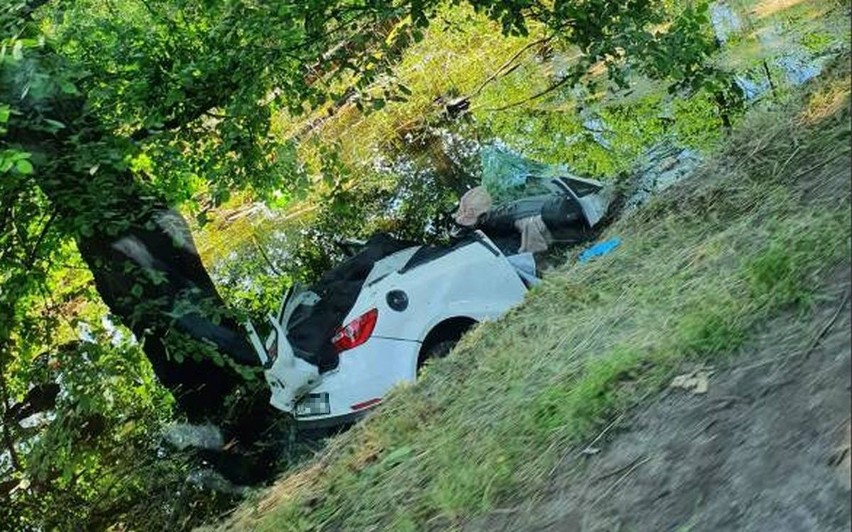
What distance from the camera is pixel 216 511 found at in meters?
10.2

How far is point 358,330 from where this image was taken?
9.12 m

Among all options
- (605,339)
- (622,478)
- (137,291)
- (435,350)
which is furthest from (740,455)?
(435,350)

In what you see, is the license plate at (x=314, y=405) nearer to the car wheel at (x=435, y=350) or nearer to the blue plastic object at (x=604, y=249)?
the car wheel at (x=435, y=350)

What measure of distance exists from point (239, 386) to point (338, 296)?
1614 millimetres

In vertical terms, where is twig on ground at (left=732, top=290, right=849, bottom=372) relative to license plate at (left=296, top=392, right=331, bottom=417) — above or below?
above

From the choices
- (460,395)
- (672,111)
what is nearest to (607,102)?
(672,111)

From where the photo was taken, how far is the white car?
9117mm

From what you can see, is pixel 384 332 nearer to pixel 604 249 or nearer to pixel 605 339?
pixel 604 249

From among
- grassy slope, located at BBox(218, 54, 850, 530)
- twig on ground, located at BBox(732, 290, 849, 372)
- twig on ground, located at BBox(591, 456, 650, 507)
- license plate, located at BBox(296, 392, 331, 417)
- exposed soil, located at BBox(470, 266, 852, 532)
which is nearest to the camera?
exposed soil, located at BBox(470, 266, 852, 532)

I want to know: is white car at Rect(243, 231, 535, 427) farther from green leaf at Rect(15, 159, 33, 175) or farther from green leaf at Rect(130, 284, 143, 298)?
green leaf at Rect(15, 159, 33, 175)

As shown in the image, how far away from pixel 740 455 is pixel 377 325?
20.9 ft

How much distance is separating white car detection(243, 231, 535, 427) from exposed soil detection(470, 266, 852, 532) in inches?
216

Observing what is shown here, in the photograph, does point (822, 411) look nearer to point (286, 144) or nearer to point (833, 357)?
point (833, 357)

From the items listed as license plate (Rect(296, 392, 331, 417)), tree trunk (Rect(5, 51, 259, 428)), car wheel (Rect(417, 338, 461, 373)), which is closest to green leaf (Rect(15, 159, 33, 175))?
tree trunk (Rect(5, 51, 259, 428))
